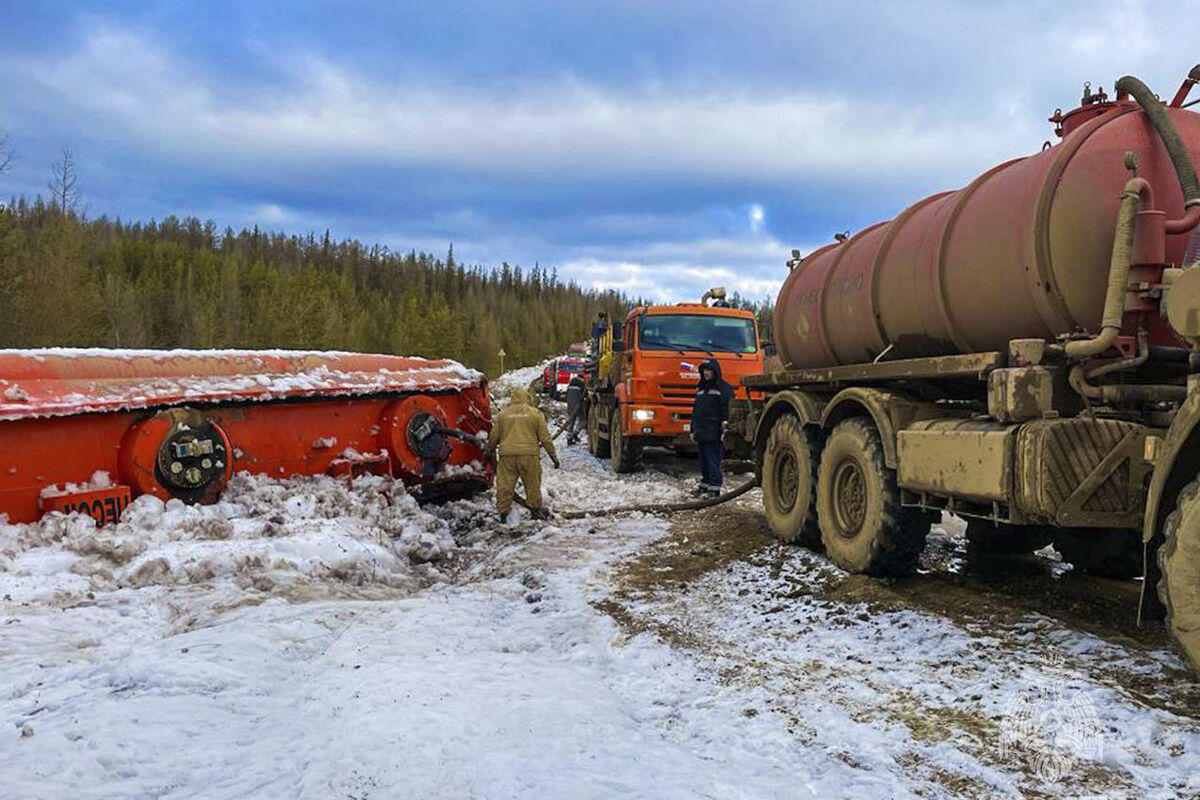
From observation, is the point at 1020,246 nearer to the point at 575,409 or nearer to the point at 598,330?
the point at 598,330

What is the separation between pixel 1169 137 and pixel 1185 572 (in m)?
2.29

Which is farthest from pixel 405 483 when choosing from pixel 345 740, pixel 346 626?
pixel 345 740

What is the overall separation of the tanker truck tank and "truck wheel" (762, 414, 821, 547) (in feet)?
3.04

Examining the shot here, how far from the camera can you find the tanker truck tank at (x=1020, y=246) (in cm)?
435

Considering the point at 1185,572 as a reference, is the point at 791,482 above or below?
below

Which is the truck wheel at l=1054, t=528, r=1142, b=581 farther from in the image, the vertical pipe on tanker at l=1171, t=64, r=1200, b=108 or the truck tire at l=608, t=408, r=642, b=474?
the truck tire at l=608, t=408, r=642, b=474

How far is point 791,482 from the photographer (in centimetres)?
747

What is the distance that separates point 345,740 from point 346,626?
1636 millimetres

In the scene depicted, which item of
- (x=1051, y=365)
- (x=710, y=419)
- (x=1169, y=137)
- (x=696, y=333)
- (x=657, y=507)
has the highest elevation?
(x=1169, y=137)

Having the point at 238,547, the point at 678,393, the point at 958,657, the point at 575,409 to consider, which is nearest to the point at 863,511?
the point at 958,657

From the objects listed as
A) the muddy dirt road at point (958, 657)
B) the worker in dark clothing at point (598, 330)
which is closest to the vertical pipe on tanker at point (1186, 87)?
the muddy dirt road at point (958, 657)

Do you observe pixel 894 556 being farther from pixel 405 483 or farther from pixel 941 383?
pixel 405 483

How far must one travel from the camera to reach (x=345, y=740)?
314 centimetres

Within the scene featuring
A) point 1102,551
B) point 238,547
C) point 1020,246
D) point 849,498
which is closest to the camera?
point 1020,246
